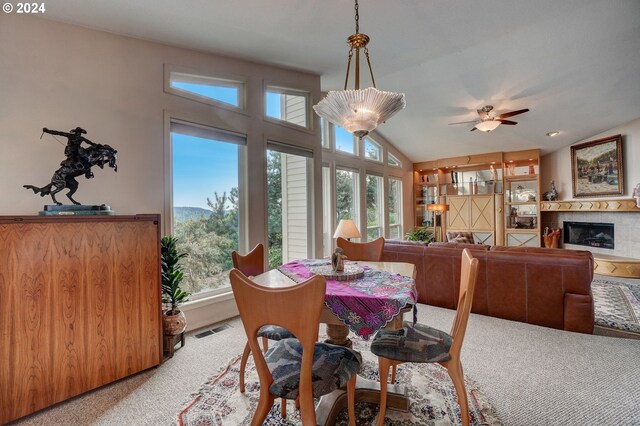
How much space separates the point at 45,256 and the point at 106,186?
34.4 inches

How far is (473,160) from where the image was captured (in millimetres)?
7539

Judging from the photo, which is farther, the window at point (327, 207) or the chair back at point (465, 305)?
the window at point (327, 207)

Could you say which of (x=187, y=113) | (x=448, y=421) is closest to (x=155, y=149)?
(x=187, y=113)

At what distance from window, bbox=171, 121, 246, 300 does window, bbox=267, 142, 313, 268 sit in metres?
0.55

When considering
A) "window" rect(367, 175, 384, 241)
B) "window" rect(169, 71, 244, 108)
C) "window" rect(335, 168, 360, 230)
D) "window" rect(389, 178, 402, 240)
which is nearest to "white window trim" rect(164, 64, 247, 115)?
"window" rect(169, 71, 244, 108)

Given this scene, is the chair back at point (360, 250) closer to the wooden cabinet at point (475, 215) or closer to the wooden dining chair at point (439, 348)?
the wooden dining chair at point (439, 348)

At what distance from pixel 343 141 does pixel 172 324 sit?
4590 mm

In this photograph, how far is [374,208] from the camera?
276 inches

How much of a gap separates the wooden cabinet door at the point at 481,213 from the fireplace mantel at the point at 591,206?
3.41ft

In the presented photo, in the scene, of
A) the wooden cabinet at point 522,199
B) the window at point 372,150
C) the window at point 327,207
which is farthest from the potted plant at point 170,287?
the wooden cabinet at point 522,199

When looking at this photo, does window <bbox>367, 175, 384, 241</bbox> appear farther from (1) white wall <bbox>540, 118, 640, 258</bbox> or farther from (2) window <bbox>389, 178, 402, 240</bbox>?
(1) white wall <bbox>540, 118, 640, 258</bbox>

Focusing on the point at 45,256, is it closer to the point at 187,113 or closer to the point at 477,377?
the point at 187,113

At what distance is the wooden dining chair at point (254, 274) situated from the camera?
199 centimetres

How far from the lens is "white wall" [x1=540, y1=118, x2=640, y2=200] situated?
5.45 metres
